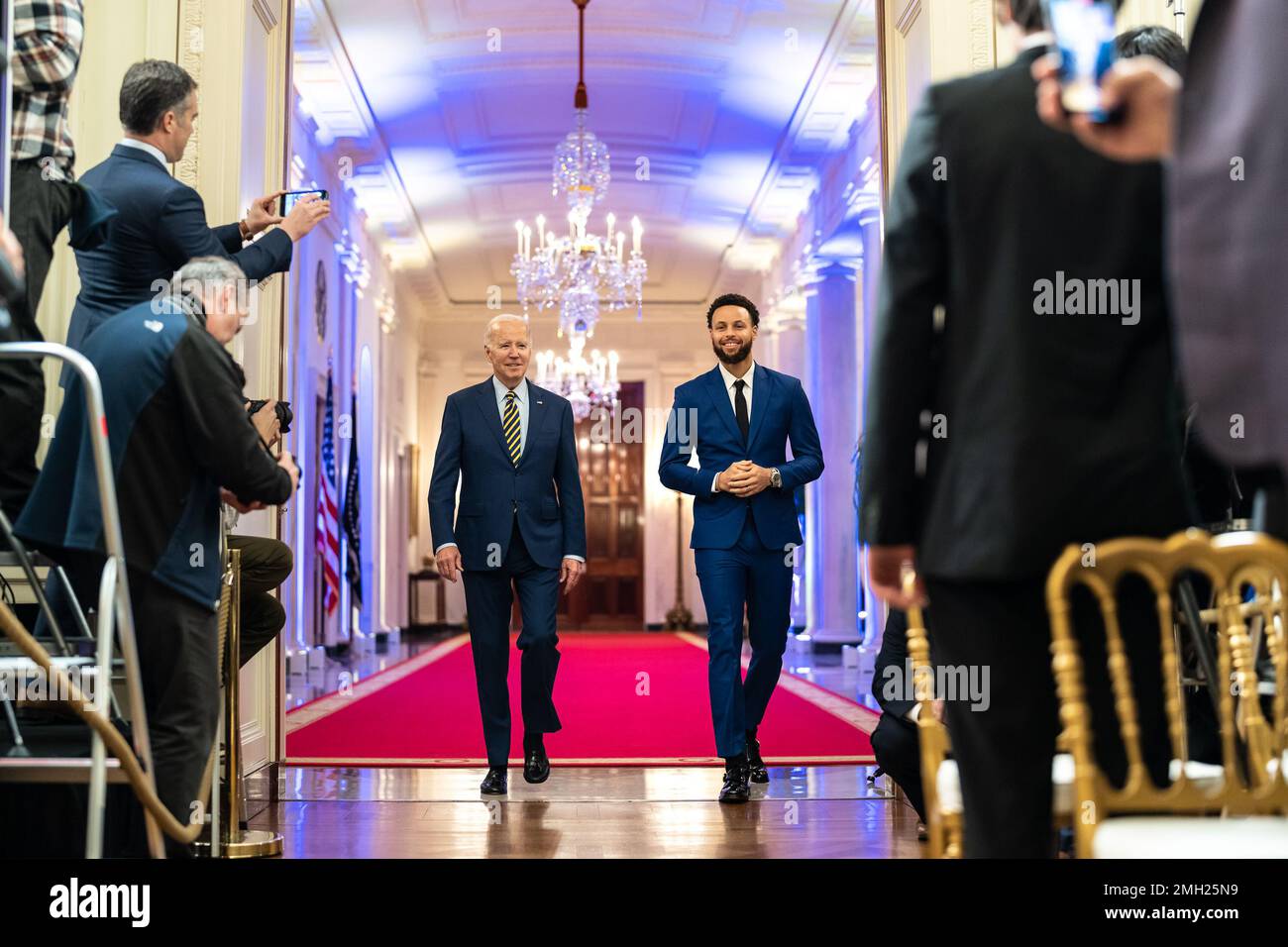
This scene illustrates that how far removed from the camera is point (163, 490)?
2.83 m

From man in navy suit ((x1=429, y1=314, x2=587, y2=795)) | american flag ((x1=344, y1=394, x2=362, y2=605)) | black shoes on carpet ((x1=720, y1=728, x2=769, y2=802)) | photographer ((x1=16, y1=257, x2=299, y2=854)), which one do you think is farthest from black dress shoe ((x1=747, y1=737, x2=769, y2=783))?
american flag ((x1=344, y1=394, x2=362, y2=605))

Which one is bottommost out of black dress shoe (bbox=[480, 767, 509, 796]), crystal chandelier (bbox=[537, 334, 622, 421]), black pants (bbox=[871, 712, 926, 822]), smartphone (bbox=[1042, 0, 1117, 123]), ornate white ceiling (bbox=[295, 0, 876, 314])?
black dress shoe (bbox=[480, 767, 509, 796])

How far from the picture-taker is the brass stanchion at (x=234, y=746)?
353cm

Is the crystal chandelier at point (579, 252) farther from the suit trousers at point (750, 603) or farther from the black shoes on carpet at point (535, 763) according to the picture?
the black shoes on carpet at point (535, 763)

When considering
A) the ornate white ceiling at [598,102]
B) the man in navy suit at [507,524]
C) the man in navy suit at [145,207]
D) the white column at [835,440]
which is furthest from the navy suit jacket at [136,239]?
the white column at [835,440]

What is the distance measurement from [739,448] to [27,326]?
2.57 meters

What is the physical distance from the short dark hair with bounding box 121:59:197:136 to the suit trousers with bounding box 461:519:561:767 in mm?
1953

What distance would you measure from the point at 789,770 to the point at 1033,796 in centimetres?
380

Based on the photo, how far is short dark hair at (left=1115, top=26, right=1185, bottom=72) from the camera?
3072mm

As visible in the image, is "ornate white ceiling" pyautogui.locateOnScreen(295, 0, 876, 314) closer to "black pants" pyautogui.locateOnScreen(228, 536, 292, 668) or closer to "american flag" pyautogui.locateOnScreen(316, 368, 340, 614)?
"american flag" pyautogui.locateOnScreen(316, 368, 340, 614)

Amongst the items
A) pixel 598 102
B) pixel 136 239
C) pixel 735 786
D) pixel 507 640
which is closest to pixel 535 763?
pixel 507 640

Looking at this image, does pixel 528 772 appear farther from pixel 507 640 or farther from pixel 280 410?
pixel 280 410
